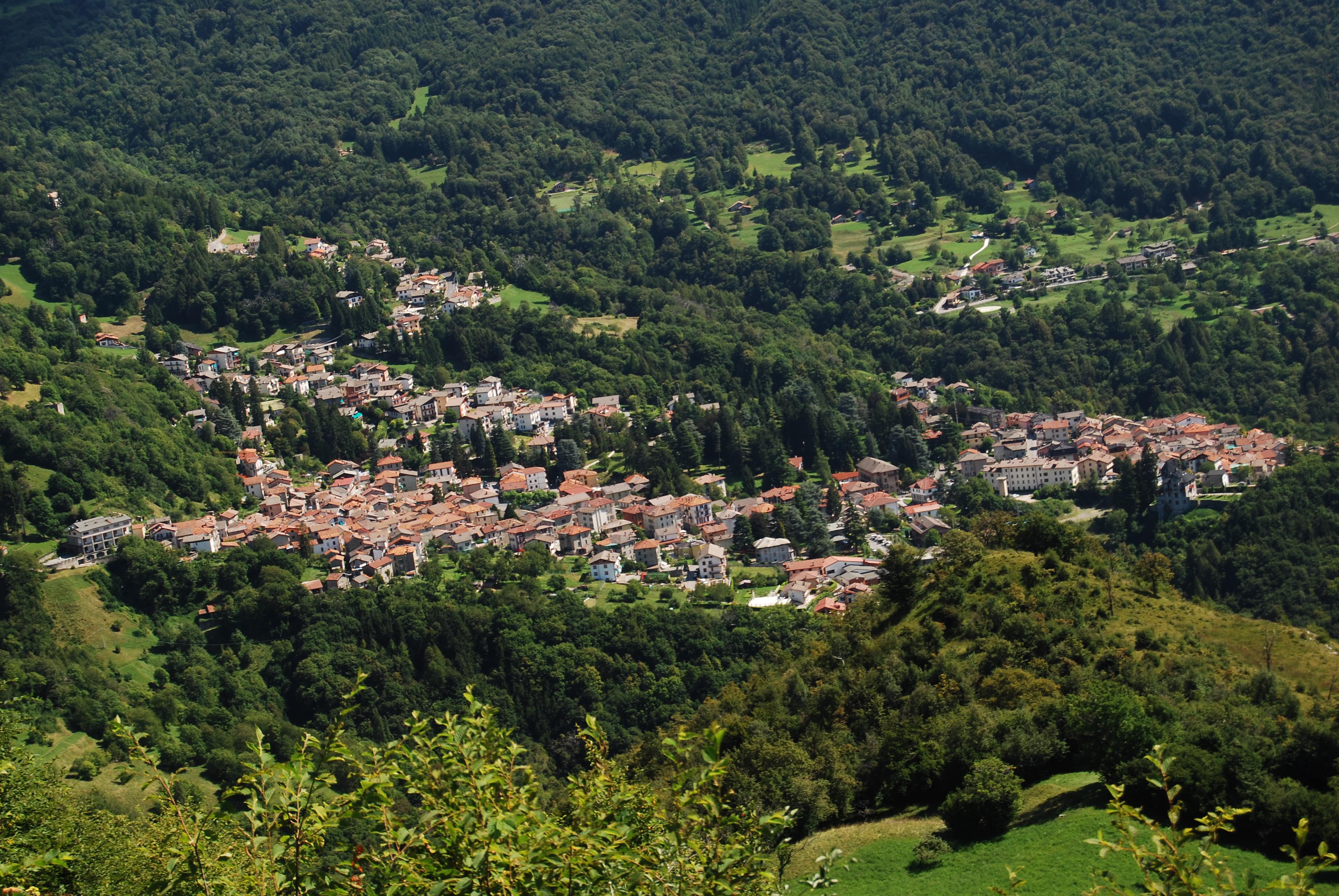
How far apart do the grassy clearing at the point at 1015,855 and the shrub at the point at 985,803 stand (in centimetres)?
29

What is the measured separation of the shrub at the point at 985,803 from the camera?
20641mm

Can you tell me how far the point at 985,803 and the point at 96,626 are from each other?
33374mm

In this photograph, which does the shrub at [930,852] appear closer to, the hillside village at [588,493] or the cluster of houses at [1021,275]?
the hillside village at [588,493]

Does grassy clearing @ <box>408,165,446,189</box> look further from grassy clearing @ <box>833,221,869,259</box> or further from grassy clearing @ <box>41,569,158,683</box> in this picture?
grassy clearing @ <box>41,569,158,683</box>

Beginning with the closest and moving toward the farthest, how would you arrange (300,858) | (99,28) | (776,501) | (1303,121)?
(300,858), (776,501), (1303,121), (99,28)

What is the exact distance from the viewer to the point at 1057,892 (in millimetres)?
17062

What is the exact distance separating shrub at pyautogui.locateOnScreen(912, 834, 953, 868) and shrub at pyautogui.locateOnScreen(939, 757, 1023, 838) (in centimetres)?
45

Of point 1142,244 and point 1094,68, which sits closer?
point 1142,244

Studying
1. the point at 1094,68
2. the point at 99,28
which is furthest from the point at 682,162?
the point at 99,28

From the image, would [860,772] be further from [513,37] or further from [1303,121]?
[513,37]

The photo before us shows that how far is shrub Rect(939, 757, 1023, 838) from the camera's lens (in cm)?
2064

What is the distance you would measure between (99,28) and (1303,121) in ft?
364

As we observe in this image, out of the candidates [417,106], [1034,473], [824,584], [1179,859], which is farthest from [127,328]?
[1179,859]

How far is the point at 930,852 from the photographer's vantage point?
20.3 m
